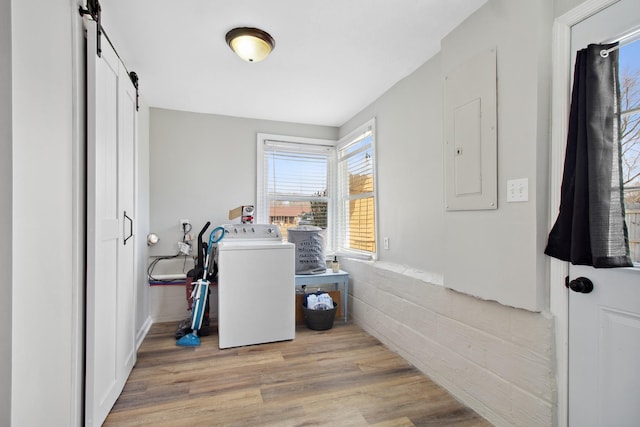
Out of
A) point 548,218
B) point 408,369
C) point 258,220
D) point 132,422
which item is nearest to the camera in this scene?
point 548,218

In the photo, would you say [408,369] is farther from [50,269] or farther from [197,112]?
[197,112]

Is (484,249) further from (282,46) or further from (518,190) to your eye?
(282,46)

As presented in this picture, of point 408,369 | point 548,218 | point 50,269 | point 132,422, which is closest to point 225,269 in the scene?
point 132,422

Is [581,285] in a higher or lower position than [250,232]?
lower

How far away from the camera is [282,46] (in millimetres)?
2256

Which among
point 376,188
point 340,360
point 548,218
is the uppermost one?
point 376,188

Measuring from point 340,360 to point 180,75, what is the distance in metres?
2.81

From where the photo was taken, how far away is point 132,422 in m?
1.79

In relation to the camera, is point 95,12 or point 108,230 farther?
point 108,230
